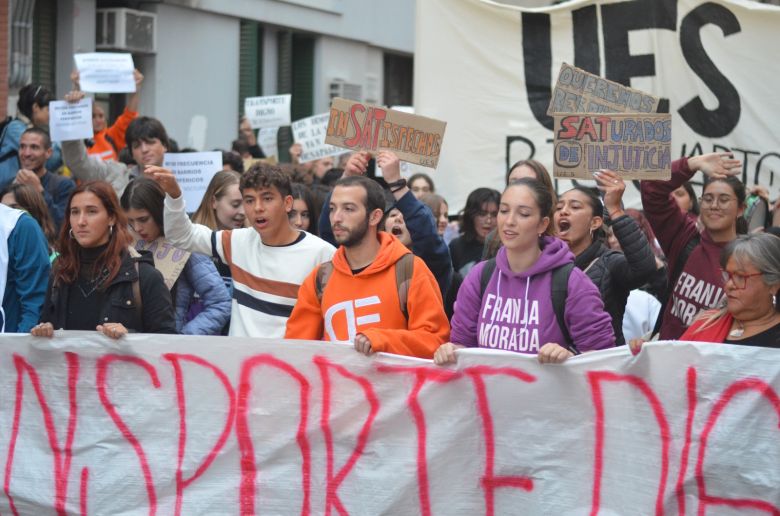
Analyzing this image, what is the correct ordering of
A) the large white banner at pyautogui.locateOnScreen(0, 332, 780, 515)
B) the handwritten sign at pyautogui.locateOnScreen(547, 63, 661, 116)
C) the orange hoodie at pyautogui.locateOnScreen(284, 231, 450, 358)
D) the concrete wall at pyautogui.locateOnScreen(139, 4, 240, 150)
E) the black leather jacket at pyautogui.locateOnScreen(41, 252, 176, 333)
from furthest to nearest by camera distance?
the concrete wall at pyautogui.locateOnScreen(139, 4, 240, 150) < the handwritten sign at pyautogui.locateOnScreen(547, 63, 661, 116) < the black leather jacket at pyautogui.locateOnScreen(41, 252, 176, 333) < the orange hoodie at pyautogui.locateOnScreen(284, 231, 450, 358) < the large white banner at pyautogui.locateOnScreen(0, 332, 780, 515)

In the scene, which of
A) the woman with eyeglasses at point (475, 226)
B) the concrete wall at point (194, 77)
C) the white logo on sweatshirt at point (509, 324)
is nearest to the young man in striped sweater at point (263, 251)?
the white logo on sweatshirt at point (509, 324)

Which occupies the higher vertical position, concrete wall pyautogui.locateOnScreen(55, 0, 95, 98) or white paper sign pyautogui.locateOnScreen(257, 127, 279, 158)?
concrete wall pyautogui.locateOnScreen(55, 0, 95, 98)

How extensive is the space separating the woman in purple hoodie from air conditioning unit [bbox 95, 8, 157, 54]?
1078 centimetres

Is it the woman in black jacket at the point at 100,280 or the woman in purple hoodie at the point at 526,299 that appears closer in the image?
the woman in purple hoodie at the point at 526,299

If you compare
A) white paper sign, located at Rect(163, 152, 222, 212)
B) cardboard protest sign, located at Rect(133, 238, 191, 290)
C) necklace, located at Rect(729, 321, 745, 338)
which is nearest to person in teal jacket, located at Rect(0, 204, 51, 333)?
cardboard protest sign, located at Rect(133, 238, 191, 290)

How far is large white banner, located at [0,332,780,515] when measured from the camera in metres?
4.43

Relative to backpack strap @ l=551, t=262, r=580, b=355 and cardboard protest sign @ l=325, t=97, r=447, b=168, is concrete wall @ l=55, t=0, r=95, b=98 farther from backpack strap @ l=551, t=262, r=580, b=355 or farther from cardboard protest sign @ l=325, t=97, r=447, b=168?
backpack strap @ l=551, t=262, r=580, b=355

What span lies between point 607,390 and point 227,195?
9.15 feet

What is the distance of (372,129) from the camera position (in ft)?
→ 19.5

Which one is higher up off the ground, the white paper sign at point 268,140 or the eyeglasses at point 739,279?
the white paper sign at point 268,140

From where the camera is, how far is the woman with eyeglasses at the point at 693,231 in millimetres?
5715

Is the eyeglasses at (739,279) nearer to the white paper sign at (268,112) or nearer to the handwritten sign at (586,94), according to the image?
the handwritten sign at (586,94)

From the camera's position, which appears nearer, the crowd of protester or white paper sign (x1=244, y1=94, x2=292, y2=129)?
the crowd of protester

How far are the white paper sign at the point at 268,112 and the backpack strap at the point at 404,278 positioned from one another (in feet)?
22.9
